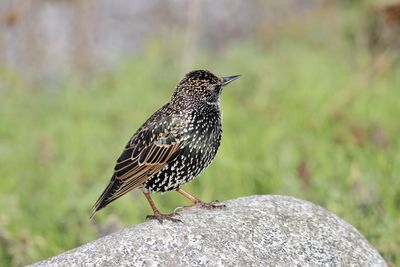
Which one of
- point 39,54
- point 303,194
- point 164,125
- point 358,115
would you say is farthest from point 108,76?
point 164,125

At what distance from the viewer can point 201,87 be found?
471 centimetres

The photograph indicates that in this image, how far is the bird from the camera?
4.39 metres

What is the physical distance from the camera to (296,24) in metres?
11.8

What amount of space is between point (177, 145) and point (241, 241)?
0.70 meters

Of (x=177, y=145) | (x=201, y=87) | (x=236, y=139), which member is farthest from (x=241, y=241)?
(x=236, y=139)

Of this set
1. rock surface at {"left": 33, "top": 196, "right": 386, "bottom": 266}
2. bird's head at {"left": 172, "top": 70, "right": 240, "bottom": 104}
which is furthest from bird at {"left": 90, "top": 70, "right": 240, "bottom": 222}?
rock surface at {"left": 33, "top": 196, "right": 386, "bottom": 266}

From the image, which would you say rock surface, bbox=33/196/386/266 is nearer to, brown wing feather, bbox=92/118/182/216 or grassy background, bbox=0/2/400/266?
brown wing feather, bbox=92/118/182/216

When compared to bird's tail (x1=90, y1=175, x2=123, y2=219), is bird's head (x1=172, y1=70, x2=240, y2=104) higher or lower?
higher

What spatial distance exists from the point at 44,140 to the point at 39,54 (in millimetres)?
2367

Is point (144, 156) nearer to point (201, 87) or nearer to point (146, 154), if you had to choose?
point (146, 154)

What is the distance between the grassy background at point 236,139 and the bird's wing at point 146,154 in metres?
1.22

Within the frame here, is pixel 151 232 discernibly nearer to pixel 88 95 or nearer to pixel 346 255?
pixel 346 255

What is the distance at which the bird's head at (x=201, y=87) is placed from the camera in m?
4.70

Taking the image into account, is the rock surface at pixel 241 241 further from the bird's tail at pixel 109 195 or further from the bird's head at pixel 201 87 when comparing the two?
the bird's head at pixel 201 87
